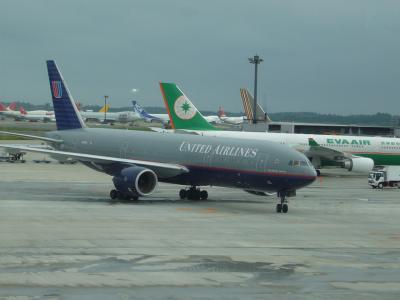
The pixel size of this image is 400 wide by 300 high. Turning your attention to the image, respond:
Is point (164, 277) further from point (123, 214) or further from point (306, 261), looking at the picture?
point (123, 214)

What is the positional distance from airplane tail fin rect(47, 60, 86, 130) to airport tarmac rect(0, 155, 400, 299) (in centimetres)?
526

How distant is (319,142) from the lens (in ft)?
218

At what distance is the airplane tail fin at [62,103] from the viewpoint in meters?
48.1

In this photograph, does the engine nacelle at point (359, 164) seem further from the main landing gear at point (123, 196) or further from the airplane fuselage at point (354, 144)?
the main landing gear at point (123, 196)

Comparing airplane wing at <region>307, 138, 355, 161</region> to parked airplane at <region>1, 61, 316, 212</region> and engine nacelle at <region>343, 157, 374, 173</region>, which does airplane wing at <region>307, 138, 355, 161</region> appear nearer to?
engine nacelle at <region>343, 157, 374, 173</region>

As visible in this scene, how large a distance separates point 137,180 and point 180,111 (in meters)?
31.4

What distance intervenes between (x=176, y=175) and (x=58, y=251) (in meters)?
18.2

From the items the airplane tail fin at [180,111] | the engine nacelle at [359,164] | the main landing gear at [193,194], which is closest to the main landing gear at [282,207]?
the main landing gear at [193,194]

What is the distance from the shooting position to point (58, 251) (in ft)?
75.5

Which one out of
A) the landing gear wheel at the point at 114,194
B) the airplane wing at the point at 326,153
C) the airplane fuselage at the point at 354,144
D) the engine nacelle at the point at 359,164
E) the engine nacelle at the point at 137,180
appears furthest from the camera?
the airplane fuselage at the point at 354,144

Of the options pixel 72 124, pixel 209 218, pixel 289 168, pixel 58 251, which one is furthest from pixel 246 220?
pixel 72 124

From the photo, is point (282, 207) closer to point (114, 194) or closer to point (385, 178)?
point (114, 194)

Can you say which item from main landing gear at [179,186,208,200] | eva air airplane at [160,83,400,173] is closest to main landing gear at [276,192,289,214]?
main landing gear at [179,186,208,200]

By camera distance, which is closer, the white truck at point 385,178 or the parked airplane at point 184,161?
the parked airplane at point 184,161
